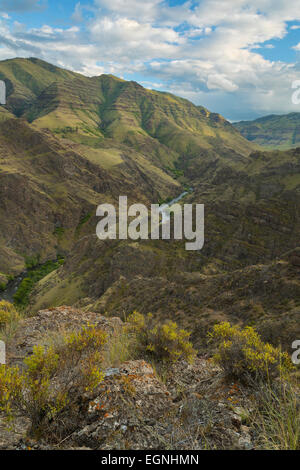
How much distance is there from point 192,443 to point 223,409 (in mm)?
1253

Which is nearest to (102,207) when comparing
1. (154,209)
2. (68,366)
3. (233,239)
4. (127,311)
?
(154,209)

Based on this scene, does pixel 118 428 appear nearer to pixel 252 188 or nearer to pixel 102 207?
pixel 252 188

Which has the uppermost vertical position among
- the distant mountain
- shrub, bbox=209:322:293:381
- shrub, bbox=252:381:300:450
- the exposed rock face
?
the distant mountain

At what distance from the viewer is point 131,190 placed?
142 m

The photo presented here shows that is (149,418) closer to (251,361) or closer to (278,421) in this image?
(278,421)

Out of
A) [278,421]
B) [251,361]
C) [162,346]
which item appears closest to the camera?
[278,421]

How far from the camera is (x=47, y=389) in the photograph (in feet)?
15.2

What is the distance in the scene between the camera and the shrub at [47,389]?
448 centimetres

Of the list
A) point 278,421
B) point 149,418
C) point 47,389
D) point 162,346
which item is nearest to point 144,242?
point 162,346

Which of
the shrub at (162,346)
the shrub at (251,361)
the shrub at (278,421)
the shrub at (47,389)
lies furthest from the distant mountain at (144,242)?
the shrub at (47,389)

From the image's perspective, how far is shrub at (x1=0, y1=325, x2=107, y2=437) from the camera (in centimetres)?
448

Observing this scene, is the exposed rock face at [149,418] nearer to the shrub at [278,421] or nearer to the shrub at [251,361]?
the shrub at [278,421]

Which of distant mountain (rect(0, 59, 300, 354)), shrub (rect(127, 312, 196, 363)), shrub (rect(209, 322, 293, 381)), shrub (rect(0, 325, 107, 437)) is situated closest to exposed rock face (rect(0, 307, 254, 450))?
shrub (rect(0, 325, 107, 437))

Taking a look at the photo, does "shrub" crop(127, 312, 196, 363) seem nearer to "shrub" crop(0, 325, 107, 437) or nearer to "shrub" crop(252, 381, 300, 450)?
"shrub" crop(0, 325, 107, 437)
